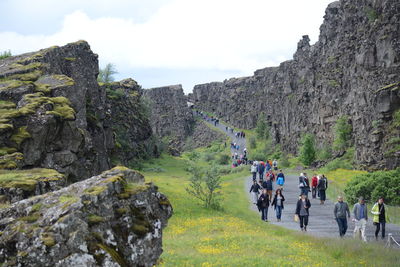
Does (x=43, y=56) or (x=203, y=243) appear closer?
(x=203, y=243)

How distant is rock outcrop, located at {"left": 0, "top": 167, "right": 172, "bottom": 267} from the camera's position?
7816 millimetres

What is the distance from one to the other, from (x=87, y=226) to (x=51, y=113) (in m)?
17.1

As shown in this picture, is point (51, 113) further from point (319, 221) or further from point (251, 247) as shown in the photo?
point (319, 221)

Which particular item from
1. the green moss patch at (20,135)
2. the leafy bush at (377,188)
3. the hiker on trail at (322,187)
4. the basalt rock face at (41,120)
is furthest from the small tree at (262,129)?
the green moss patch at (20,135)

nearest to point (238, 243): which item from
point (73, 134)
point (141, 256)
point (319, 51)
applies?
point (141, 256)

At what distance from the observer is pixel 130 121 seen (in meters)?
82.3

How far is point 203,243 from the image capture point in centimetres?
1870

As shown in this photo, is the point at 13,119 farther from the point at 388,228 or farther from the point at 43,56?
the point at 388,228

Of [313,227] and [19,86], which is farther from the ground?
[19,86]

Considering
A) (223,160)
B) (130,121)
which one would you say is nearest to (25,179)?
(130,121)

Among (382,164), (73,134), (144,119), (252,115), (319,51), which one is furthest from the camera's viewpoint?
(252,115)

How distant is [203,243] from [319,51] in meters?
70.7

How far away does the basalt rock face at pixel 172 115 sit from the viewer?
146 m

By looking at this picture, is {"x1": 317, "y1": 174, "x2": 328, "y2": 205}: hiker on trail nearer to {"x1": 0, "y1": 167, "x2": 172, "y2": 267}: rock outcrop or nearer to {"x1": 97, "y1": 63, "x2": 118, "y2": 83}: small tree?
{"x1": 0, "y1": 167, "x2": 172, "y2": 267}: rock outcrop
